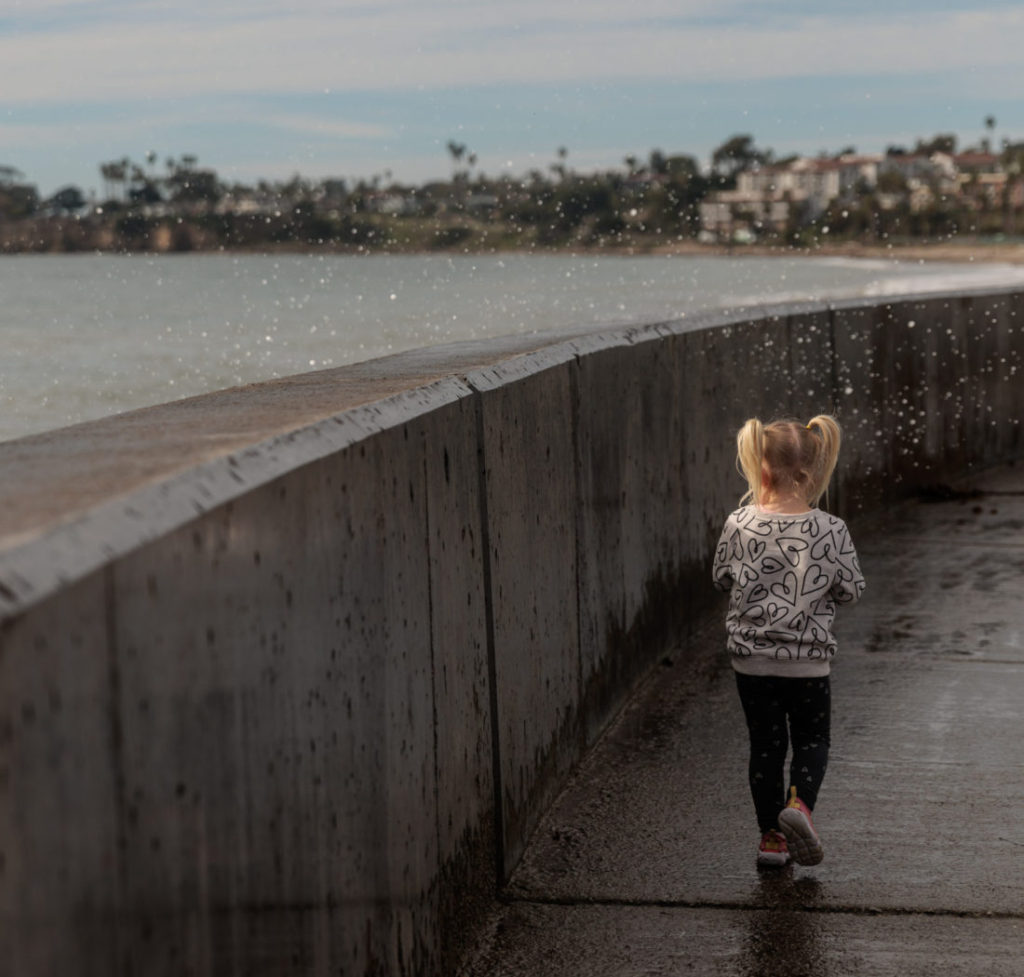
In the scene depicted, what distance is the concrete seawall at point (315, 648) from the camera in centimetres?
191

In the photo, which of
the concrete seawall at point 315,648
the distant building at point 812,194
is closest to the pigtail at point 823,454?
the concrete seawall at point 315,648

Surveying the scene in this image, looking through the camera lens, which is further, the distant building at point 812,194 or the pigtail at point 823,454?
the distant building at point 812,194

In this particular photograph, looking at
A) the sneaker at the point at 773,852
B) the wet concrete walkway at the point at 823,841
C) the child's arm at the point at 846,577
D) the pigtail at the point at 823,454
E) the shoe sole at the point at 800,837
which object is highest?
the pigtail at the point at 823,454

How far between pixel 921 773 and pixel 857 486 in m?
4.85

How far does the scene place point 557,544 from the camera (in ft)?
16.1

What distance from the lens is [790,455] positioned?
14.0 ft

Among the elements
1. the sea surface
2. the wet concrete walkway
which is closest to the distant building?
the sea surface

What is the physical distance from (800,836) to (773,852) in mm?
122

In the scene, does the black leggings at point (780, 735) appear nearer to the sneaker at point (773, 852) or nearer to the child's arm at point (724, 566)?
the sneaker at point (773, 852)

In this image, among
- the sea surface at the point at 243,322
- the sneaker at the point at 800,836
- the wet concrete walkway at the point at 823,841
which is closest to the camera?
the wet concrete walkway at the point at 823,841

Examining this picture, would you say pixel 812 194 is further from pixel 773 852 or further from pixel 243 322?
pixel 773 852

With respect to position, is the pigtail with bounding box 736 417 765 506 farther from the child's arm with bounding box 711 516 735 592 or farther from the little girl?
the child's arm with bounding box 711 516 735 592

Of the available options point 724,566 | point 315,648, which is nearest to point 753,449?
point 724,566

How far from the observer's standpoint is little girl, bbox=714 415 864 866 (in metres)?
4.24
